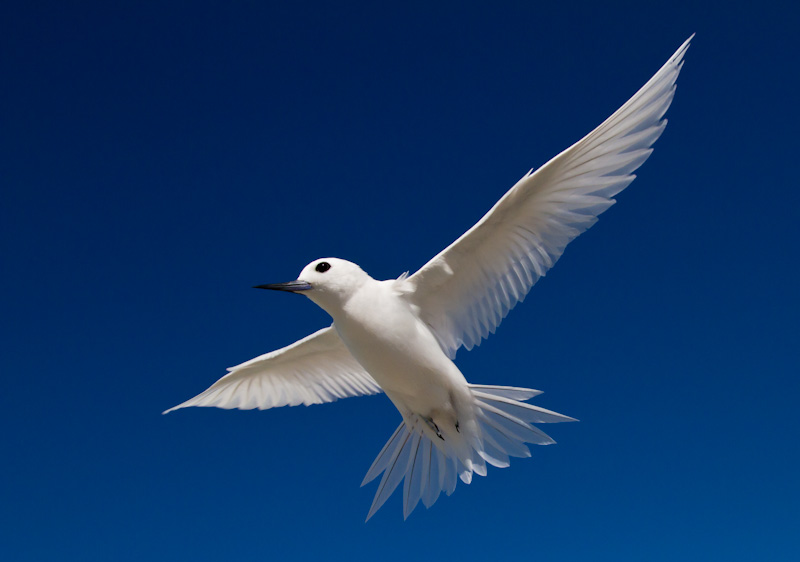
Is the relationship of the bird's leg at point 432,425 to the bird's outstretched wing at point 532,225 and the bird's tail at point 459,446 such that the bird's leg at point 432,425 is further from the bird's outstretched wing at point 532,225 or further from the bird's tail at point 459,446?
the bird's outstretched wing at point 532,225

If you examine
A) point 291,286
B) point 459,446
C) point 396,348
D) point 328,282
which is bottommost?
point 459,446

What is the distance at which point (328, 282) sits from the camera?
18.3ft

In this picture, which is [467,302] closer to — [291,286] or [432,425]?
[432,425]

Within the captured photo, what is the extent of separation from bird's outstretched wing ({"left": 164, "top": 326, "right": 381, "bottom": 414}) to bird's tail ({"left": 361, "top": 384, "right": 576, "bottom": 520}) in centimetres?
104

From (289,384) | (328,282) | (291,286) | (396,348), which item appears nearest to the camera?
(396,348)

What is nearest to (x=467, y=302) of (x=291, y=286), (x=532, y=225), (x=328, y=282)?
(x=532, y=225)

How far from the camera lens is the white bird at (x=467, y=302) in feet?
17.4

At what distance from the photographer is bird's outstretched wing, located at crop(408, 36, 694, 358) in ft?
16.8

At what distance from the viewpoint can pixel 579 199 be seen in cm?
545

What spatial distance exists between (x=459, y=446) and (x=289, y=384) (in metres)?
1.97

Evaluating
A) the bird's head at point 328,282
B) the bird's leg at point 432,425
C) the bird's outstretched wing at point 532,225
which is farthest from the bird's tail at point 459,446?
the bird's head at point 328,282

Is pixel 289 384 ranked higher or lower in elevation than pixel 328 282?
lower

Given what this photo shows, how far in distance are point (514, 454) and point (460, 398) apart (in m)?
0.60

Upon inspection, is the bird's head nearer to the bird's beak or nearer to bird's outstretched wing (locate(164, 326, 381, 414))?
the bird's beak
